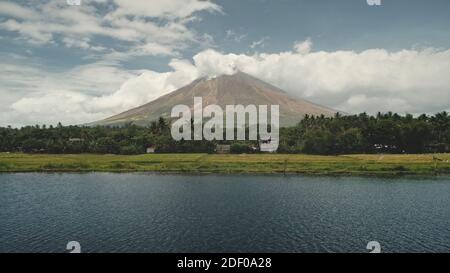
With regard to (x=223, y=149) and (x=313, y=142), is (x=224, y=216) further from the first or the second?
(x=223, y=149)

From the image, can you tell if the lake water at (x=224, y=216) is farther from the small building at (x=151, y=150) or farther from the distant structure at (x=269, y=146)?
the distant structure at (x=269, y=146)

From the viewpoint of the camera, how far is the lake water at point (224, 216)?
113 ft

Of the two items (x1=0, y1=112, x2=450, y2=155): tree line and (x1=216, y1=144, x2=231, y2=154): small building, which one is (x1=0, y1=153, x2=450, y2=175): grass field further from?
(x1=216, y1=144, x2=231, y2=154): small building

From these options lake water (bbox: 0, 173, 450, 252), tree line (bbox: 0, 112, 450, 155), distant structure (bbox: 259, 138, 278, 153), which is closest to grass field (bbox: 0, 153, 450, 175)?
lake water (bbox: 0, 173, 450, 252)

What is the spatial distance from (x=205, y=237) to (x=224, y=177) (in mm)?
45260

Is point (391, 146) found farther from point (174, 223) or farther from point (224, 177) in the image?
point (174, 223)

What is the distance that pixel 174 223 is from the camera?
1622 inches

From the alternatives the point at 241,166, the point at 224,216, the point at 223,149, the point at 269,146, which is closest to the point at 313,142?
the point at 269,146

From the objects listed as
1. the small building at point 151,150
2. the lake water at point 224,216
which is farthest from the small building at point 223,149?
the lake water at point 224,216

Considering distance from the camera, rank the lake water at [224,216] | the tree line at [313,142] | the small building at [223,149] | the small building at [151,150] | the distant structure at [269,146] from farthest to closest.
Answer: the distant structure at [269,146]
the small building at [223,149]
the small building at [151,150]
the tree line at [313,142]
the lake water at [224,216]

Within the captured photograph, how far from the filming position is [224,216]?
44.5 metres

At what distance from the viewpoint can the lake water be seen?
1358 inches

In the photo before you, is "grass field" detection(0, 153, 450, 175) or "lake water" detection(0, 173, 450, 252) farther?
"grass field" detection(0, 153, 450, 175)
